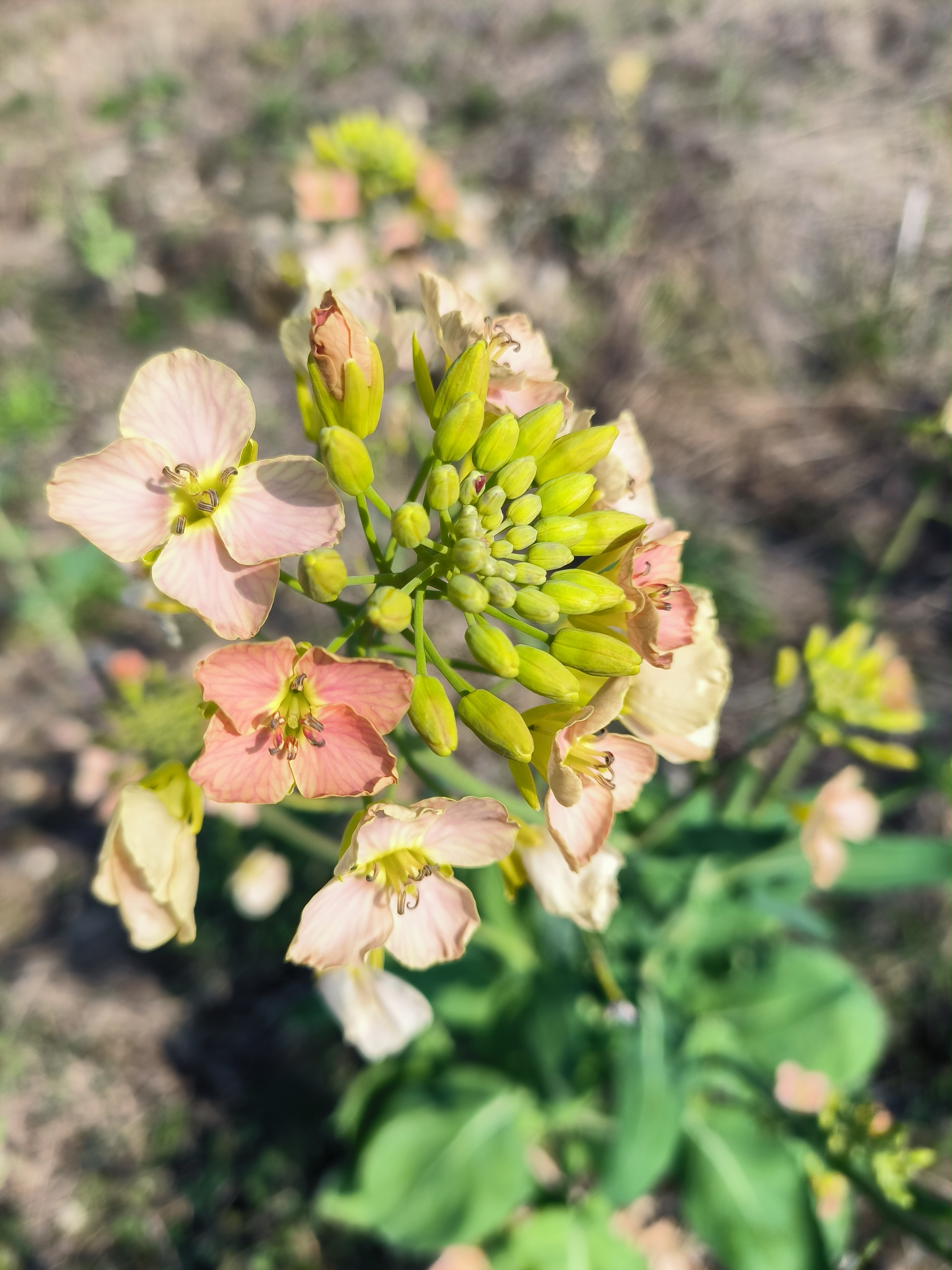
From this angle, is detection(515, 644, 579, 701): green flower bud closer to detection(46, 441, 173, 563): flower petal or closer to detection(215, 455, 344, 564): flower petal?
detection(215, 455, 344, 564): flower petal

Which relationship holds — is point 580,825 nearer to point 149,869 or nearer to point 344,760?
point 344,760

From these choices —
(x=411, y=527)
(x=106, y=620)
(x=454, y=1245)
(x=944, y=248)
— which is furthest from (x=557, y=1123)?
(x=944, y=248)

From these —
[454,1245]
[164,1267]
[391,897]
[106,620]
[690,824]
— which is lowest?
[164,1267]

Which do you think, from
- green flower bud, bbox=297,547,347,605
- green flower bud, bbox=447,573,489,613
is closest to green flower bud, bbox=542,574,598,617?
green flower bud, bbox=447,573,489,613

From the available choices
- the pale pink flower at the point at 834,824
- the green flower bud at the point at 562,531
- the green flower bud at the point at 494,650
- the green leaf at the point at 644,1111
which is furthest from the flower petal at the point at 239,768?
the green leaf at the point at 644,1111

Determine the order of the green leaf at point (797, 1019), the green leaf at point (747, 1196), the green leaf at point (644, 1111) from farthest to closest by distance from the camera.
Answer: the green leaf at point (797, 1019)
the green leaf at point (747, 1196)
the green leaf at point (644, 1111)

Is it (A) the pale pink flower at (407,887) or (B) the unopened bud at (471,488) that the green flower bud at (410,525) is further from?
(A) the pale pink flower at (407,887)

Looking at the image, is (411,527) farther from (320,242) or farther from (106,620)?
(106,620)

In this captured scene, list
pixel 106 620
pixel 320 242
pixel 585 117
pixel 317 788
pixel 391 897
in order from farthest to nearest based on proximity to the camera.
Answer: pixel 585 117 < pixel 106 620 < pixel 320 242 < pixel 391 897 < pixel 317 788
